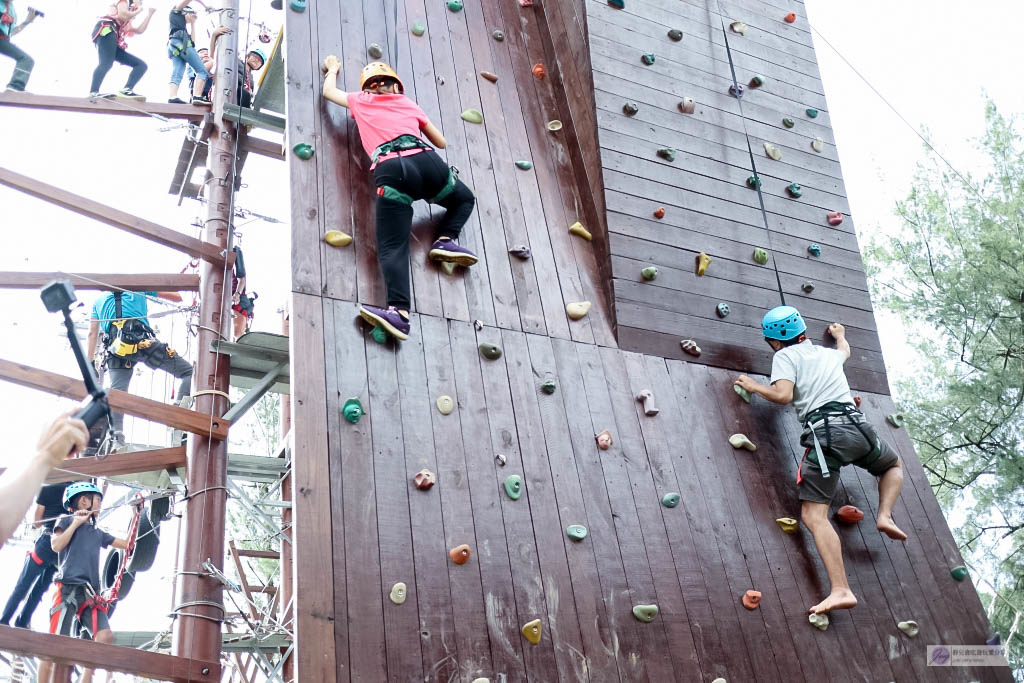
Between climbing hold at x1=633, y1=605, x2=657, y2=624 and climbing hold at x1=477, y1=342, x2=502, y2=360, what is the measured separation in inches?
44.9

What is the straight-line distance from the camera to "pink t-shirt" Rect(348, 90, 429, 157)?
158 inches

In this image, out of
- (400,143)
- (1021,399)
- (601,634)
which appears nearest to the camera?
(601,634)

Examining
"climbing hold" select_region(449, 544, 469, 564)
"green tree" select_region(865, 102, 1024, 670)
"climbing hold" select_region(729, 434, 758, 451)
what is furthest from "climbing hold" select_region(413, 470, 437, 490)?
"green tree" select_region(865, 102, 1024, 670)

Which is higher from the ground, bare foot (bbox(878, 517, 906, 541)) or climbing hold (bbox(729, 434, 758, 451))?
climbing hold (bbox(729, 434, 758, 451))

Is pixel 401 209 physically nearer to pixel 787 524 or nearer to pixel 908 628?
pixel 787 524

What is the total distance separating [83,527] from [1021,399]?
22.0ft

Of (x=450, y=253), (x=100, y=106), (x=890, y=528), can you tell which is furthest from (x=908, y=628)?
(x=100, y=106)

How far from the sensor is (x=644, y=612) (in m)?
3.54

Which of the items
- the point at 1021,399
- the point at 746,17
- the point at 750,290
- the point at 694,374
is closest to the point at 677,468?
the point at 694,374

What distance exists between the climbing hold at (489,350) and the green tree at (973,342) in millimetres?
4685

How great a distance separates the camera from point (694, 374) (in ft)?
14.7

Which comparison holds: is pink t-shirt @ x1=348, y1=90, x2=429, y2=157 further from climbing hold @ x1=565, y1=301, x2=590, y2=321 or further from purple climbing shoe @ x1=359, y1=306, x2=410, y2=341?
climbing hold @ x1=565, y1=301, x2=590, y2=321

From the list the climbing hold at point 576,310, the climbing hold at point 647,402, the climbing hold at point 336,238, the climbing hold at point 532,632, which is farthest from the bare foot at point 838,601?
the climbing hold at point 336,238

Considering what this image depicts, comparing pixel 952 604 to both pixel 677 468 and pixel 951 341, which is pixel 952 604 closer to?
pixel 677 468
